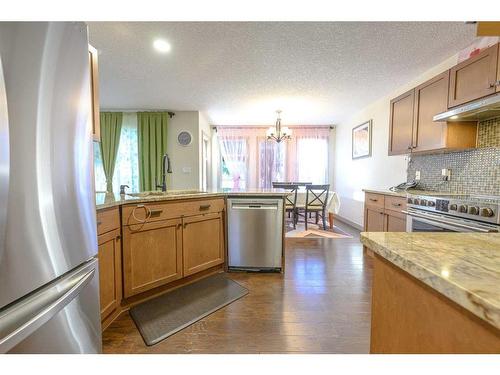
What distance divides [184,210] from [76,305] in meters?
1.16

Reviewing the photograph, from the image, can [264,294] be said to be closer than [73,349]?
No

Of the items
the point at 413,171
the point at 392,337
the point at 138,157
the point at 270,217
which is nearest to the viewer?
the point at 392,337

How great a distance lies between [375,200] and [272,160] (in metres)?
3.42

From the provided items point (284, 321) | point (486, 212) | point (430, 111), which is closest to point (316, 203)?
point (430, 111)

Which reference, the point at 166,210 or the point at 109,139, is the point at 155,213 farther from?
the point at 109,139

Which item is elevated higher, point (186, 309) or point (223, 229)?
point (223, 229)

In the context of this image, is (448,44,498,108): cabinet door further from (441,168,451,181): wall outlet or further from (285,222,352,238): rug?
(285,222,352,238): rug

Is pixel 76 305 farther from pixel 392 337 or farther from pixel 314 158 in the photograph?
pixel 314 158

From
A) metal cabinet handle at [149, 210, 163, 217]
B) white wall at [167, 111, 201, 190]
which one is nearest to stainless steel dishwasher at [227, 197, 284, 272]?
metal cabinet handle at [149, 210, 163, 217]

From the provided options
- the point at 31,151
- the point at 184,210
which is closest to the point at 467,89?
the point at 184,210

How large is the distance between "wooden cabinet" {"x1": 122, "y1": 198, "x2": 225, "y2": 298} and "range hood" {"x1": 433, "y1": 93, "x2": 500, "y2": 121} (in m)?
2.23

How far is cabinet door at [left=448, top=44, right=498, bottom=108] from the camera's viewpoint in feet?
5.59

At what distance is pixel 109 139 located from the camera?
15.3 ft

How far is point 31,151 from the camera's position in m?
0.66
